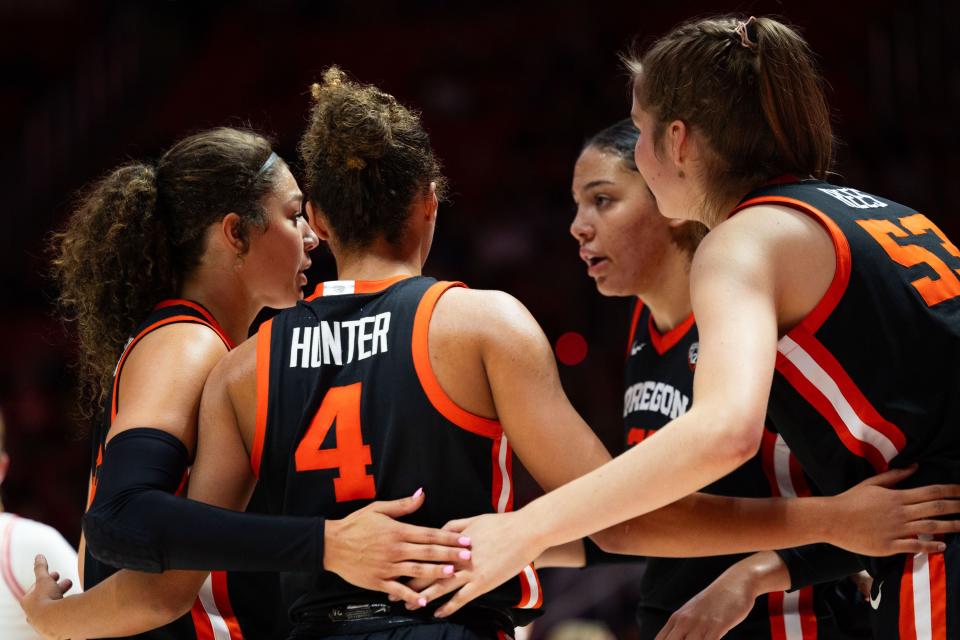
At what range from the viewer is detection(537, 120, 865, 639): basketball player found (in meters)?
3.20

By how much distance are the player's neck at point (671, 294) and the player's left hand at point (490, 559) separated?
1.61 meters

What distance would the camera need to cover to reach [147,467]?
8.29ft

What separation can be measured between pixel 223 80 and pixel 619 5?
4758mm

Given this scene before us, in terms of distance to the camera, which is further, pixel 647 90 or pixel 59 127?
pixel 59 127

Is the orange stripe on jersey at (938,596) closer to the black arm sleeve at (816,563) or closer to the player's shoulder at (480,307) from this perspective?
the black arm sleeve at (816,563)

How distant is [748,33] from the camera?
2475 mm

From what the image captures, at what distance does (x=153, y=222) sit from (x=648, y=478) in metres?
1.81

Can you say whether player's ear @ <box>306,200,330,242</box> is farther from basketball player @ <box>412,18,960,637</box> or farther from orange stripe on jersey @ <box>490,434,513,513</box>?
basketball player @ <box>412,18,960,637</box>

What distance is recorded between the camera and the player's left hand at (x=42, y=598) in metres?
2.85

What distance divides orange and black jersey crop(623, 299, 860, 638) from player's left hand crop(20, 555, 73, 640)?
1664 millimetres

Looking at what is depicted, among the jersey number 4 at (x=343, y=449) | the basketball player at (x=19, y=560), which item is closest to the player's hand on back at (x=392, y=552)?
the jersey number 4 at (x=343, y=449)

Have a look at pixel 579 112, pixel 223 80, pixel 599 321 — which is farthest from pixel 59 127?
pixel 599 321

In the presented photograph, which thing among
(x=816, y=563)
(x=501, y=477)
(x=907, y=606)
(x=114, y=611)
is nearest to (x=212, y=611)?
(x=114, y=611)

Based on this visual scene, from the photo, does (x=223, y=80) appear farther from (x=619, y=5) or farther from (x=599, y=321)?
(x=599, y=321)
